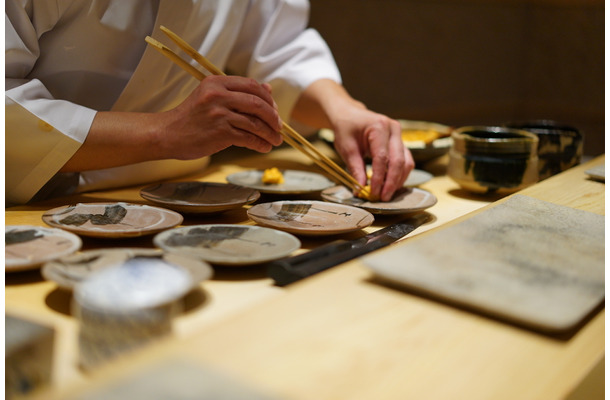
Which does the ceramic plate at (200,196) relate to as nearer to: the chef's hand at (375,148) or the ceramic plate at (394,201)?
the ceramic plate at (394,201)

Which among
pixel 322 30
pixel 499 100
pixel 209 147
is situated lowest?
pixel 499 100

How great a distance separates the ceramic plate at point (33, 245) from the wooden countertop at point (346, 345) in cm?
4

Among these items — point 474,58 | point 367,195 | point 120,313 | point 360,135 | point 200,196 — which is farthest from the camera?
point 474,58

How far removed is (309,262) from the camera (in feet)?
3.96

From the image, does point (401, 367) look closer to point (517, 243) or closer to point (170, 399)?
point (170, 399)

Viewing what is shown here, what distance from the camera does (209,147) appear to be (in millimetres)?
1614

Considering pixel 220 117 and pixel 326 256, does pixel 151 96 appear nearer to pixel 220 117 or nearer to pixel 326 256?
pixel 220 117

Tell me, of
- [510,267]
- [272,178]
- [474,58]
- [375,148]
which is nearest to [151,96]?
[272,178]

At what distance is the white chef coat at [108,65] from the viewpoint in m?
1.57

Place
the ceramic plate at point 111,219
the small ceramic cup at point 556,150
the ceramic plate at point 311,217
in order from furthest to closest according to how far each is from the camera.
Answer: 1. the small ceramic cup at point 556,150
2. the ceramic plate at point 311,217
3. the ceramic plate at point 111,219

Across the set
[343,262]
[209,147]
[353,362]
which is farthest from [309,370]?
[209,147]

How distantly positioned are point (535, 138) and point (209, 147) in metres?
0.96

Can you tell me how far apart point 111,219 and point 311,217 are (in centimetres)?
46

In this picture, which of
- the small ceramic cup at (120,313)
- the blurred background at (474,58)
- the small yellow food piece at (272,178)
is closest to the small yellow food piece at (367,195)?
the small yellow food piece at (272,178)
